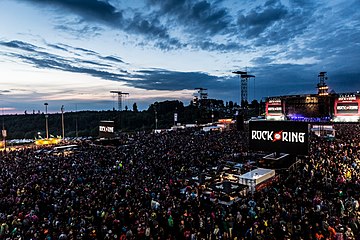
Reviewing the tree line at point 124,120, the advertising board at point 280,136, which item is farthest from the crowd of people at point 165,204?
the tree line at point 124,120

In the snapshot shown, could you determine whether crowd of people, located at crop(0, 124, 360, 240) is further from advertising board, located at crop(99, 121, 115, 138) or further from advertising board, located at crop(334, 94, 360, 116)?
advertising board, located at crop(334, 94, 360, 116)

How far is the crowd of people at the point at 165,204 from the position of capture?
902 cm

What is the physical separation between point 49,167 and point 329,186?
1811 centimetres

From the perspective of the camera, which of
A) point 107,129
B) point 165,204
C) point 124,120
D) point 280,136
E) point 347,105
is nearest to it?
point 165,204

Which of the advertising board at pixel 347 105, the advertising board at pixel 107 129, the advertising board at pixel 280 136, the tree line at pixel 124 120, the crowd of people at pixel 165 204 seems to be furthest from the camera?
the tree line at pixel 124 120

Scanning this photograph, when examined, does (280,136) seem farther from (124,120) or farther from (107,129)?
(124,120)

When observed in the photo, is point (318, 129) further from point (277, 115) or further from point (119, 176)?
point (119, 176)

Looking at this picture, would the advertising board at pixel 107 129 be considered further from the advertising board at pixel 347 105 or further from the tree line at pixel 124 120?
the tree line at pixel 124 120

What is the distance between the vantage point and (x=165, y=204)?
446 inches

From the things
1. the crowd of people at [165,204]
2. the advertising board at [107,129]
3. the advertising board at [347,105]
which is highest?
the advertising board at [347,105]

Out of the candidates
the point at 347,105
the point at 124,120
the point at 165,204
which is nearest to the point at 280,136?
the point at 165,204

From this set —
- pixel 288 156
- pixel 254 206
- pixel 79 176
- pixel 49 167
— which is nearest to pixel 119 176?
pixel 79 176

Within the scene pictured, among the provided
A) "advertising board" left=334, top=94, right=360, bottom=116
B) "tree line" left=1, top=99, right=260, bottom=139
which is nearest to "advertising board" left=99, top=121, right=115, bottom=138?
"advertising board" left=334, top=94, right=360, bottom=116

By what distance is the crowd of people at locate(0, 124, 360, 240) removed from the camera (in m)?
9.02
